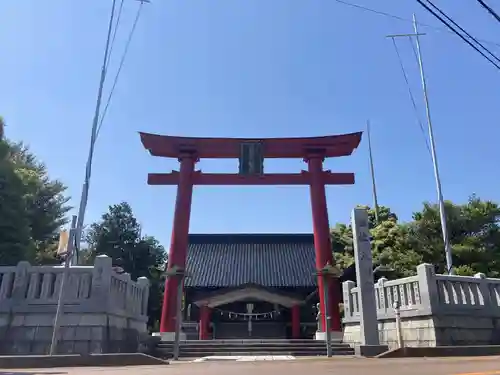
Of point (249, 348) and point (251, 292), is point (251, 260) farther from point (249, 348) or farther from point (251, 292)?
point (249, 348)

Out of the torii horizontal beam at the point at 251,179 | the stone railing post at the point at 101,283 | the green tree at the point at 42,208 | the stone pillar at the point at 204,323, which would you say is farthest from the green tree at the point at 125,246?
the stone railing post at the point at 101,283

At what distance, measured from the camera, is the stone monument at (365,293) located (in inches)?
403

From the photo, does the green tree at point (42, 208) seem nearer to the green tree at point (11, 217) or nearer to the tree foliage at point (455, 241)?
the green tree at point (11, 217)

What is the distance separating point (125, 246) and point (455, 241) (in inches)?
918

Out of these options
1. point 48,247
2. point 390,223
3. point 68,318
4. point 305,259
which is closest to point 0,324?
point 68,318

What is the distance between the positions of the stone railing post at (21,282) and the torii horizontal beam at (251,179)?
830 centimetres

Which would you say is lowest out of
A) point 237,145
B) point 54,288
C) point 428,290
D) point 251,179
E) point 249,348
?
point 249,348

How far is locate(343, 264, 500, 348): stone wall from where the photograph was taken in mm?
10070

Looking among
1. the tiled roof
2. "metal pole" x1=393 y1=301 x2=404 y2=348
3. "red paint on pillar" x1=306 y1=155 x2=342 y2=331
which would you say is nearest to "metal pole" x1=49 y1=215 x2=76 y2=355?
"metal pole" x1=393 y1=301 x2=404 y2=348

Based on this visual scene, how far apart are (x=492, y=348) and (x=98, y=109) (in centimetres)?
1327

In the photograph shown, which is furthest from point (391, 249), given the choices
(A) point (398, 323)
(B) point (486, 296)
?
(A) point (398, 323)

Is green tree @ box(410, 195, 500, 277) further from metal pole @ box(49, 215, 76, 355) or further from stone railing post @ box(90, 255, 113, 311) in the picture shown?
metal pole @ box(49, 215, 76, 355)

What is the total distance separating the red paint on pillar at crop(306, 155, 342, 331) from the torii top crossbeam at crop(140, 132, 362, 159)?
575mm

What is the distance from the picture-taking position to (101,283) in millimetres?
9438
